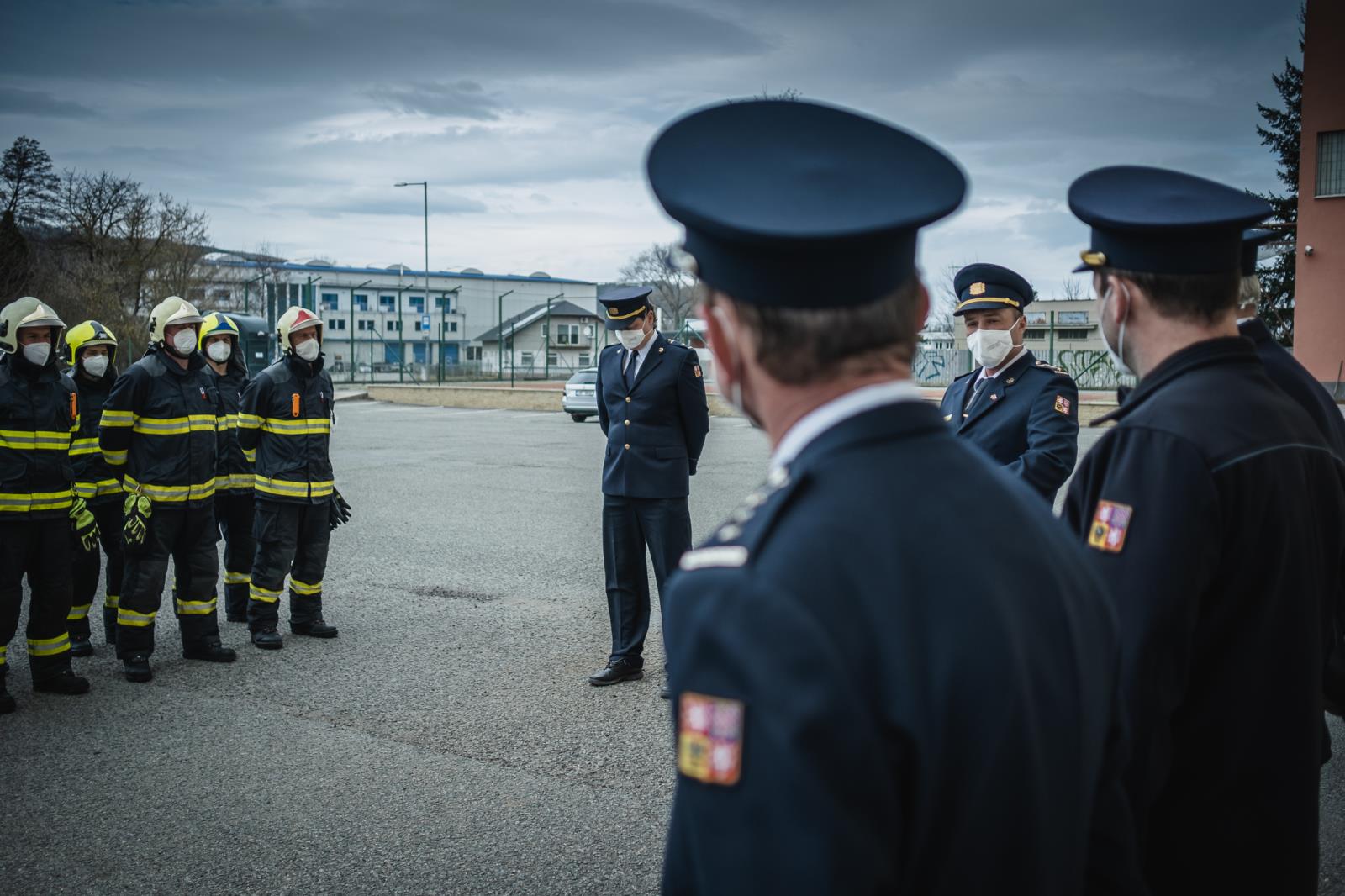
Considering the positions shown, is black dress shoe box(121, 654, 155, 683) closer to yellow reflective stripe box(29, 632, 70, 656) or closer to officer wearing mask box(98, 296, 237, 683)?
officer wearing mask box(98, 296, 237, 683)

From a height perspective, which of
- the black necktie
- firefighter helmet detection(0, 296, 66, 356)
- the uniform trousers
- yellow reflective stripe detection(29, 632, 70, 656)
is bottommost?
yellow reflective stripe detection(29, 632, 70, 656)

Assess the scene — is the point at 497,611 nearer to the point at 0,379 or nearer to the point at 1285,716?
the point at 0,379

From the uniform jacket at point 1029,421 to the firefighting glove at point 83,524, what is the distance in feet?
16.6

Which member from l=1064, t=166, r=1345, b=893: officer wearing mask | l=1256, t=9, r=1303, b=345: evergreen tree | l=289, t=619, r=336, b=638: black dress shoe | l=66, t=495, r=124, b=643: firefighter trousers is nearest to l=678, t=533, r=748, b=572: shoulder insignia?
l=1064, t=166, r=1345, b=893: officer wearing mask

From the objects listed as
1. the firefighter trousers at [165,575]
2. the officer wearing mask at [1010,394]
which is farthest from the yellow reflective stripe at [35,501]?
the officer wearing mask at [1010,394]

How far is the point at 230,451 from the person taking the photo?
695 centimetres

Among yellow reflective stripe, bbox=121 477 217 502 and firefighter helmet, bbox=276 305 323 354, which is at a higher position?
firefighter helmet, bbox=276 305 323 354

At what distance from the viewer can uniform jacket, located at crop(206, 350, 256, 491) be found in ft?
22.7

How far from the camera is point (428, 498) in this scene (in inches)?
488

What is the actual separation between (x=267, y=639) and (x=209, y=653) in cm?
38

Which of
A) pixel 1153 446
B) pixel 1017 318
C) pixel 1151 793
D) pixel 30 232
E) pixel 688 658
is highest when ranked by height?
pixel 30 232

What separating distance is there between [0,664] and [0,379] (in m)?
1.58

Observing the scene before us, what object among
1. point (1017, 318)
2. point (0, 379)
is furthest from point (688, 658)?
point (0, 379)

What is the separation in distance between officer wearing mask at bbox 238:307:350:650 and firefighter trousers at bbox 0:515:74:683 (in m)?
1.16
